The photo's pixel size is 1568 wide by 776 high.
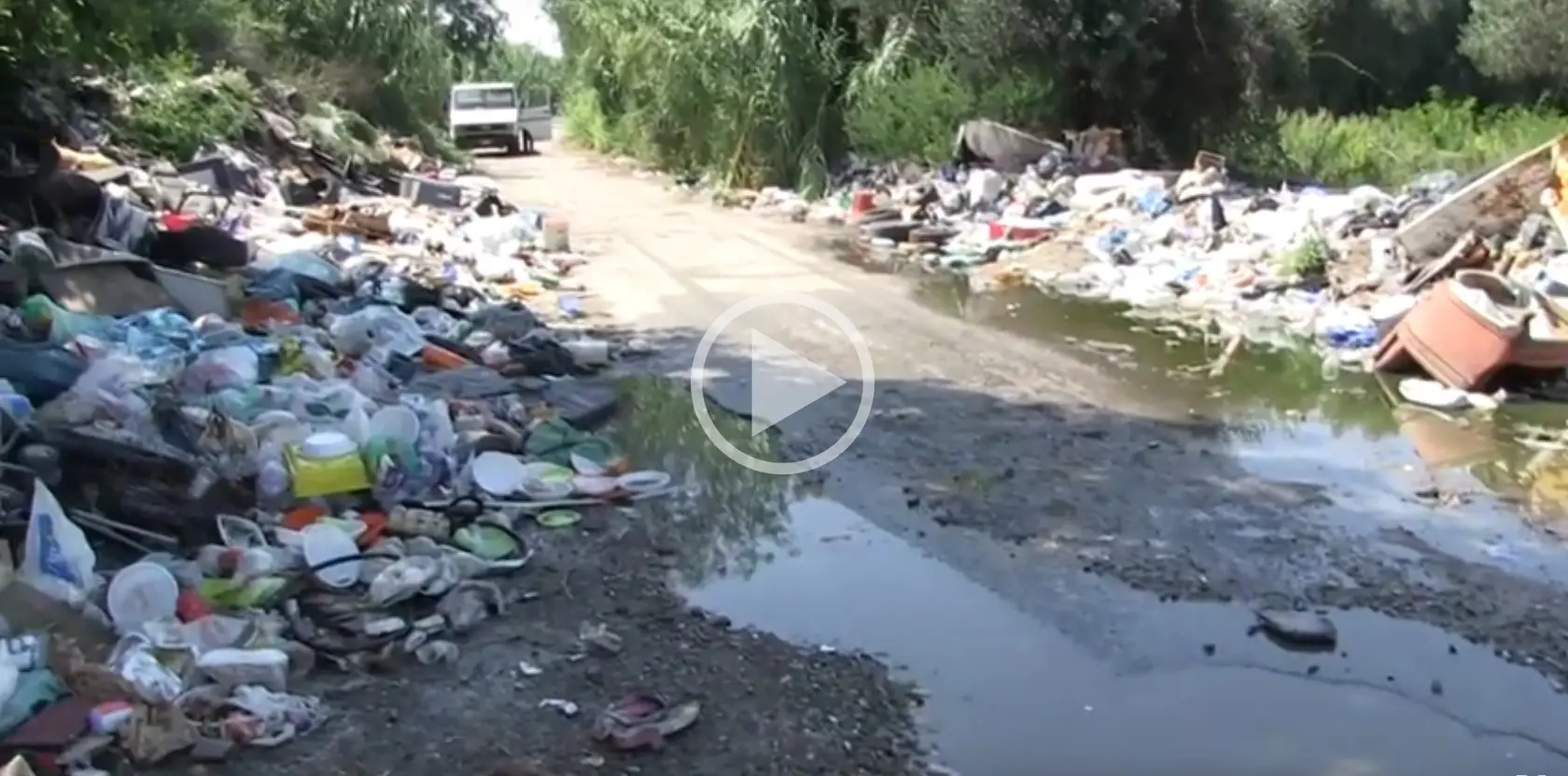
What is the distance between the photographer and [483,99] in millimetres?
31953

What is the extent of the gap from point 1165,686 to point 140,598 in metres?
3.06

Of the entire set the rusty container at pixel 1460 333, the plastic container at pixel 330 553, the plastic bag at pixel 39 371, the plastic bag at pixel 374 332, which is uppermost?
the rusty container at pixel 1460 333

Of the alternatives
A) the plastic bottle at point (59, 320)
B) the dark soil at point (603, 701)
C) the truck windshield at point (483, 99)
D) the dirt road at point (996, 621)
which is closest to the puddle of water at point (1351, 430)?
the dirt road at point (996, 621)

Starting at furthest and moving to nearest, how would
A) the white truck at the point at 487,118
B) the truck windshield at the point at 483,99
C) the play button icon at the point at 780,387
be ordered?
the truck windshield at the point at 483,99, the white truck at the point at 487,118, the play button icon at the point at 780,387

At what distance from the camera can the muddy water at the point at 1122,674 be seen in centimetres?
398

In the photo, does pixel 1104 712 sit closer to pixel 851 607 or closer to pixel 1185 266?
pixel 851 607

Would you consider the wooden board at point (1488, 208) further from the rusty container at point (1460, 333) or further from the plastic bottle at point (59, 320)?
the plastic bottle at point (59, 320)

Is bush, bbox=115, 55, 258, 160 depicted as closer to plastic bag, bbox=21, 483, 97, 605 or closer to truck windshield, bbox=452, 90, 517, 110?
plastic bag, bbox=21, 483, 97, 605

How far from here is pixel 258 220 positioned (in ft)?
41.9

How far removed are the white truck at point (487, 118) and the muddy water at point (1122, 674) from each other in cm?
2670

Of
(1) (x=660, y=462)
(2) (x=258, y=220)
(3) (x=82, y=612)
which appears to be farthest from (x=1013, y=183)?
(3) (x=82, y=612)

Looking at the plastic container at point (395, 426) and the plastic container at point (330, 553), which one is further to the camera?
the plastic container at point (395, 426)

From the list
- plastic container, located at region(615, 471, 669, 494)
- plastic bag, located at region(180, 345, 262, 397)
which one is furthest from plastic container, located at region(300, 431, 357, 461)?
plastic container, located at region(615, 471, 669, 494)

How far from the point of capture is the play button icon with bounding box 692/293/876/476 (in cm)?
→ 692
